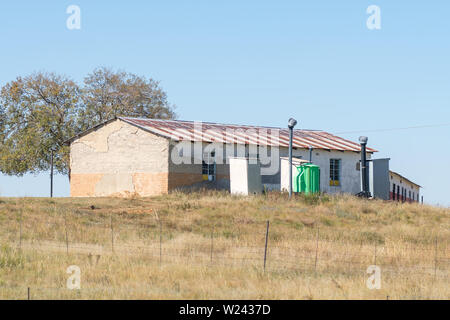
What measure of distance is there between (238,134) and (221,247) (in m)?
20.2

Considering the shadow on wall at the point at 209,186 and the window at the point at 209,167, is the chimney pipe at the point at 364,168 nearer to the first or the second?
the shadow on wall at the point at 209,186

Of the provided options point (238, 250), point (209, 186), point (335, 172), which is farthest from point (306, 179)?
point (238, 250)

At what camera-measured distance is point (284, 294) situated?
12.2 metres

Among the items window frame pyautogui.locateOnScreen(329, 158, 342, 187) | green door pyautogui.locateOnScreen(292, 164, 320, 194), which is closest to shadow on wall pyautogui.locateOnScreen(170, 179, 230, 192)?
green door pyautogui.locateOnScreen(292, 164, 320, 194)

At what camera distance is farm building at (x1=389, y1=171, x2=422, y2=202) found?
43.4 metres

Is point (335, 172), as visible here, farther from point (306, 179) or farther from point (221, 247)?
point (221, 247)

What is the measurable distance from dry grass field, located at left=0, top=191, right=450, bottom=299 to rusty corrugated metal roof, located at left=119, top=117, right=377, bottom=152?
3907 millimetres

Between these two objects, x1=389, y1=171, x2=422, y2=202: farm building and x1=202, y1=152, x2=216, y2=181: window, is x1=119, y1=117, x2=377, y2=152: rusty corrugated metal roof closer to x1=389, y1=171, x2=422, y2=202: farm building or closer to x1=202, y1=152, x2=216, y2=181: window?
x1=202, y1=152, x2=216, y2=181: window

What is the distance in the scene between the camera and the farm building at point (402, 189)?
142ft

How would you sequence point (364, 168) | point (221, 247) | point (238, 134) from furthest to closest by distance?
point (238, 134) < point (364, 168) < point (221, 247)

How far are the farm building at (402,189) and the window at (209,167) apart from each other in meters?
12.5

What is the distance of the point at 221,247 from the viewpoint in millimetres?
19109

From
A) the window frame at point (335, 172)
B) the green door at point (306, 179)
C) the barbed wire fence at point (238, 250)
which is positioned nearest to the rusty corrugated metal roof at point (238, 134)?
the window frame at point (335, 172)
